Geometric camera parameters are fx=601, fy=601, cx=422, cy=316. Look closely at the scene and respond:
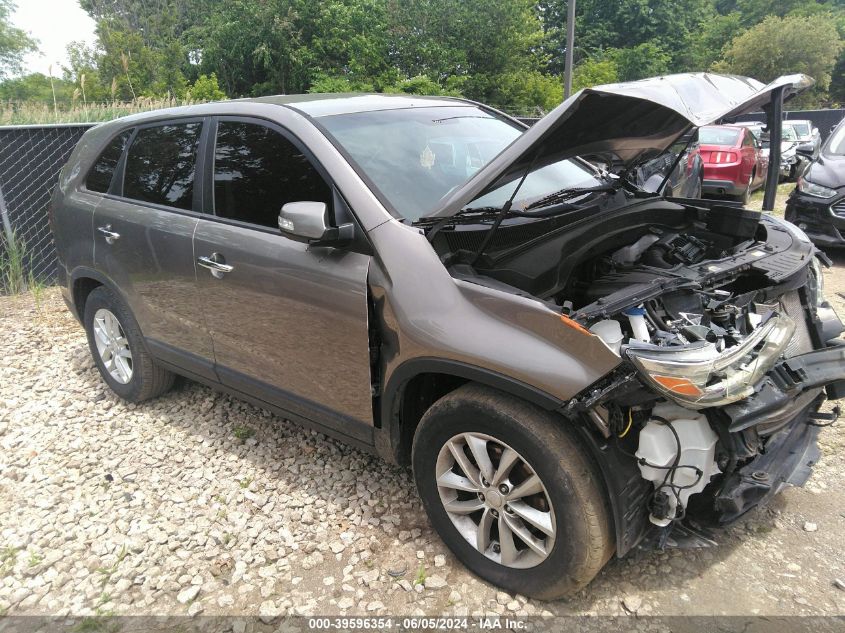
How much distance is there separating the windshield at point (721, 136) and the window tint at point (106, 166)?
1011 cm

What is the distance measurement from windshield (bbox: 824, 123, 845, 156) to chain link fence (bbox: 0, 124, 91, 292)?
358 inches

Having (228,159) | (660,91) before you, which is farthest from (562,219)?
(228,159)

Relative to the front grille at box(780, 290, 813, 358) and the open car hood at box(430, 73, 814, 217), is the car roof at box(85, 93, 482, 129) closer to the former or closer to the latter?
the open car hood at box(430, 73, 814, 217)

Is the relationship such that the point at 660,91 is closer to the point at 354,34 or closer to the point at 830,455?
the point at 830,455

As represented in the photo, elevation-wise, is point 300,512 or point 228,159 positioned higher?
point 228,159

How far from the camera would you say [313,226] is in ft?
8.05

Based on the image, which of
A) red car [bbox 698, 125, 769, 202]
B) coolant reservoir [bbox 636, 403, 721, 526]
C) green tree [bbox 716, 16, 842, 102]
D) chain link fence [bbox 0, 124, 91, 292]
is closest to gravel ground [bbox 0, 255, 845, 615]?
coolant reservoir [bbox 636, 403, 721, 526]

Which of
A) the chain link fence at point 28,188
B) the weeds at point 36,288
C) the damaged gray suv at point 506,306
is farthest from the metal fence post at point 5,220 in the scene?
the damaged gray suv at point 506,306

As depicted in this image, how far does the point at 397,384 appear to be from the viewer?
249cm

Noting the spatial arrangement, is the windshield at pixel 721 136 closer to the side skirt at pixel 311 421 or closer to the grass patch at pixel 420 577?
the side skirt at pixel 311 421

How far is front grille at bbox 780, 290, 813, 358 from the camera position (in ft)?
8.47

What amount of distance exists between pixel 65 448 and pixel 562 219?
3285 millimetres

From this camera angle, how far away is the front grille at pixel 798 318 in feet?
8.47

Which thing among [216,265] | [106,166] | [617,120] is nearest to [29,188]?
[106,166]
